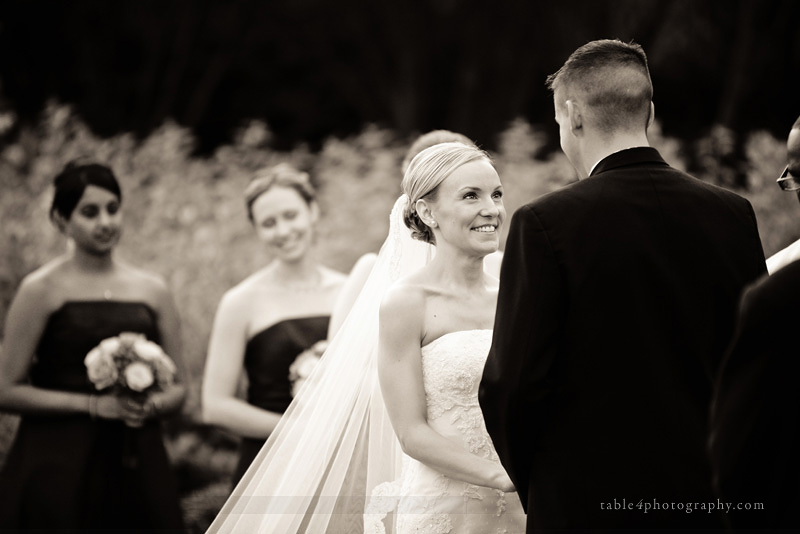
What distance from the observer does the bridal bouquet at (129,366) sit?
5000 millimetres

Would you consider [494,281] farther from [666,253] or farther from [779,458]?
[779,458]

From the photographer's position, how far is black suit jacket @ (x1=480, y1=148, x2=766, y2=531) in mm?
2842

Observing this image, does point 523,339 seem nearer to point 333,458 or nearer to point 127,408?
Answer: point 333,458

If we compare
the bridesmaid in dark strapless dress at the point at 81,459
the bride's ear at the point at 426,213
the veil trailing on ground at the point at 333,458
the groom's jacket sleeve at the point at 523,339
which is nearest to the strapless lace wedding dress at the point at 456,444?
the veil trailing on ground at the point at 333,458

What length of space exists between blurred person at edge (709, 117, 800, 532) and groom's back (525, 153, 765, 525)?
61 centimetres

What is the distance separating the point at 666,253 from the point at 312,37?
12.5 meters

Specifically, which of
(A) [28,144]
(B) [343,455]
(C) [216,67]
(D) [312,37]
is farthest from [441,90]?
(B) [343,455]

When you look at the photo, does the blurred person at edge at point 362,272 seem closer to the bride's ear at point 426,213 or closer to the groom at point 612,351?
the bride's ear at point 426,213

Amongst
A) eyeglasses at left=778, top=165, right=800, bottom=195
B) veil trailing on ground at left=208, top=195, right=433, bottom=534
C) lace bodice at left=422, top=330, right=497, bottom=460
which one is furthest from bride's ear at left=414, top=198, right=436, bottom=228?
eyeglasses at left=778, top=165, right=800, bottom=195

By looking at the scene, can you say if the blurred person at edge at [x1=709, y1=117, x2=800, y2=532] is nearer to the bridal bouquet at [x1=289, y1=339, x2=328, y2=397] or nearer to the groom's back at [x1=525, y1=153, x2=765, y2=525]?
the groom's back at [x1=525, y1=153, x2=765, y2=525]

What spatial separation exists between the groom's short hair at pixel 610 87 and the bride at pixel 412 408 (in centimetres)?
72

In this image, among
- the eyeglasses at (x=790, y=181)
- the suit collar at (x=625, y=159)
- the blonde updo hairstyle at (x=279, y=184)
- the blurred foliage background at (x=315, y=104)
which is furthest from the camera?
the blurred foliage background at (x=315, y=104)

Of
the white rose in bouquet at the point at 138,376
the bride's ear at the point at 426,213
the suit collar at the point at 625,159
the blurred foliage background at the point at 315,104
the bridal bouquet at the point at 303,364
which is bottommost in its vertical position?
the white rose in bouquet at the point at 138,376

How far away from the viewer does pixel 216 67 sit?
46.6ft
